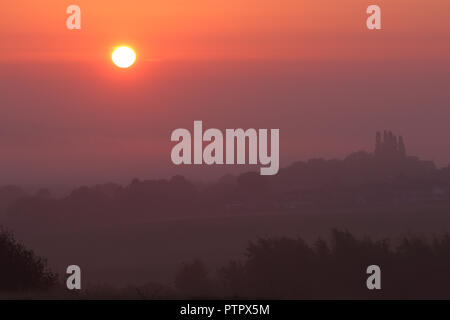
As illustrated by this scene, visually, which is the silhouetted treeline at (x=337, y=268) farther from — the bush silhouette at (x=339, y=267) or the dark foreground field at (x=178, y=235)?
the dark foreground field at (x=178, y=235)

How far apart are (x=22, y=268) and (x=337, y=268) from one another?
1078 inches

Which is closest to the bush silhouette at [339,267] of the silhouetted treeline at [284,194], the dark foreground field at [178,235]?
the dark foreground field at [178,235]

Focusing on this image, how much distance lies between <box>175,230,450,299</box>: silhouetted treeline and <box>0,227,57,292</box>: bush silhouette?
55.0 ft

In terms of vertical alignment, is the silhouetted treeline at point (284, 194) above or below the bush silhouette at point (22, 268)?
above

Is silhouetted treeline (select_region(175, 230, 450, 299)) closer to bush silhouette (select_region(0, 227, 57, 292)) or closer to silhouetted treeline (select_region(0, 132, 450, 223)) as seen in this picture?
bush silhouette (select_region(0, 227, 57, 292))

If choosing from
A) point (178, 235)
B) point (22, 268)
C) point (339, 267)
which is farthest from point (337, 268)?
point (178, 235)

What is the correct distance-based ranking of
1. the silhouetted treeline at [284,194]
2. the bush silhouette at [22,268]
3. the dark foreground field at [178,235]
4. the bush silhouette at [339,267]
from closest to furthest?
the bush silhouette at [22,268], the bush silhouette at [339,267], the dark foreground field at [178,235], the silhouetted treeline at [284,194]

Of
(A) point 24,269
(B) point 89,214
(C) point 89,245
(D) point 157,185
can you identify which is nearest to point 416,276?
(A) point 24,269

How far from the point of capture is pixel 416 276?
57000 mm

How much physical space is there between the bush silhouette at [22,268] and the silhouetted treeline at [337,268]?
55.0 feet

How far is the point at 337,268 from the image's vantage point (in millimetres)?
59469

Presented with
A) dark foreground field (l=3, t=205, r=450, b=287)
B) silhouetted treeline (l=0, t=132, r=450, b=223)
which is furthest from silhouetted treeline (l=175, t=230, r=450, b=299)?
silhouetted treeline (l=0, t=132, r=450, b=223)

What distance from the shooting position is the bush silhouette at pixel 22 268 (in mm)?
37500
